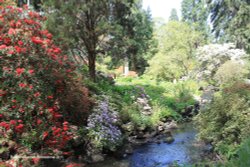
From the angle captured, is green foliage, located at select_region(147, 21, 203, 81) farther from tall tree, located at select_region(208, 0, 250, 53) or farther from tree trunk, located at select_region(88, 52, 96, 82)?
tree trunk, located at select_region(88, 52, 96, 82)

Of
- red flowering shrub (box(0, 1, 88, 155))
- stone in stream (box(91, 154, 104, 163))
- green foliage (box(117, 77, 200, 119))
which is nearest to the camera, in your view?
red flowering shrub (box(0, 1, 88, 155))

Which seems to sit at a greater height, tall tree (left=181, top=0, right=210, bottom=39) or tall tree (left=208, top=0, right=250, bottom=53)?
tall tree (left=181, top=0, right=210, bottom=39)

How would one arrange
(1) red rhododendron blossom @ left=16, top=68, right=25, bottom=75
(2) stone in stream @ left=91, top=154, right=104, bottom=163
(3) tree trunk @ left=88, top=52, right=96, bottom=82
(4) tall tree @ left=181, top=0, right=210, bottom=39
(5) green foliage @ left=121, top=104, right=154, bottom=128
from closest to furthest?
(1) red rhododendron blossom @ left=16, top=68, right=25, bottom=75 < (2) stone in stream @ left=91, top=154, right=104, bottom=163 < (5) green foliage @ left=121, top=104, right=154, bottom=128 < (3) tree trunk @ left=88, top=52, right=96, bottom=82 < (4) tall tree @ left=181, top=0, right=210, bottom=39

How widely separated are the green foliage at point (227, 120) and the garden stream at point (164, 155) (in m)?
1.01

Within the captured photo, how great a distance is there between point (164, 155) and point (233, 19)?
74.7ft

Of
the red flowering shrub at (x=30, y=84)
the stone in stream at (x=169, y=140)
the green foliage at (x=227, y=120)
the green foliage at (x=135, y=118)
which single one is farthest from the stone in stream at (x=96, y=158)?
the stone in stream at (x=169, y=140)

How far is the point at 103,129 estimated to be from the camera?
31.1 ft

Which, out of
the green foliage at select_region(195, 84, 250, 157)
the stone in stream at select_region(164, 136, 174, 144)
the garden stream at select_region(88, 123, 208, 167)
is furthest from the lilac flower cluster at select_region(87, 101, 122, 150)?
the green foliage at select_region(195, 84, 250, 157)

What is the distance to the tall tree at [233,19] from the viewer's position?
2777cm

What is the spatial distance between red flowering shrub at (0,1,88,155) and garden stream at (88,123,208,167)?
2.06 meters

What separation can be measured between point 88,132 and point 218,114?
4.08 metres

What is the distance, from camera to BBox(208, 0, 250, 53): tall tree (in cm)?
2777

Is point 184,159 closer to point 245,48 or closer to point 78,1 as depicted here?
point 78,1

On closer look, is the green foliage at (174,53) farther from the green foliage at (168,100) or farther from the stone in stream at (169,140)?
the stone in stream at (169,140)
